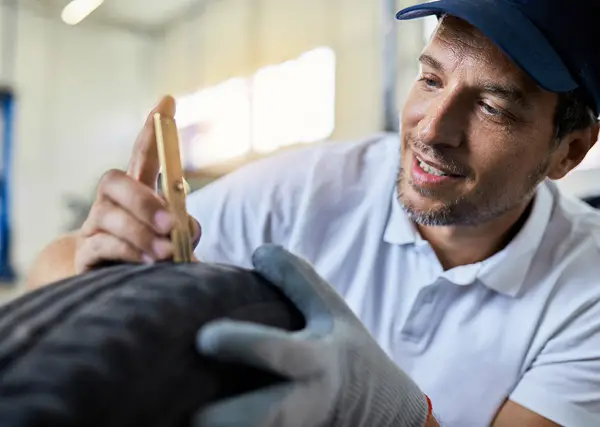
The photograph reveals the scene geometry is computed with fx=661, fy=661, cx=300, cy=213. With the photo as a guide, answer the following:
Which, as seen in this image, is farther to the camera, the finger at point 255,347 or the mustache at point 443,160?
the mustache at point 443,160

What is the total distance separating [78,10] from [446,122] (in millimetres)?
4691

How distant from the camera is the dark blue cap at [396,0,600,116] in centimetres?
95

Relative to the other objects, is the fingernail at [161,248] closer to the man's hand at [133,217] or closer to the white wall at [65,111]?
the man's hand at [133,217]

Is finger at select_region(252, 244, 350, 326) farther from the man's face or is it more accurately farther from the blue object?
the blue object

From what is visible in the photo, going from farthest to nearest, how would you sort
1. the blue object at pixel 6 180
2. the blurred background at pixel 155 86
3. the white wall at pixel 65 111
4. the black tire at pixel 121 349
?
the white wall at pixel 65 111, the blue object at pixel 6 180, the blurred background at pixel 155 86, the black tire at pixel 121 349

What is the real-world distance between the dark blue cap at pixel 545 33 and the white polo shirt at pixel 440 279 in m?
0.25

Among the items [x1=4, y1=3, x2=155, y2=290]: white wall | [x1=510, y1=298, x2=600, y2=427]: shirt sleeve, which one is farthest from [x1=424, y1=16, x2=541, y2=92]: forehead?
[x1=4, y1=3, x2=155, y2=290]: white wall

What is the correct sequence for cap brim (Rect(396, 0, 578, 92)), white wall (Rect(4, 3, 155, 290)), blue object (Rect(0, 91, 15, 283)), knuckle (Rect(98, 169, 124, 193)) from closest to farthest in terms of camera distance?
knuckle (Rect(98, 169, 124, 193))
cap brim (Rect(396, 0, 578, 92))
blue object (Rect(0, 91, 15, 283))
white wall (Rect(4, 3, 155, 290))

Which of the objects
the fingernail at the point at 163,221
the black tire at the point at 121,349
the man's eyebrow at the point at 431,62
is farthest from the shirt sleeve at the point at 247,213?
the black tire at the point at 121,349

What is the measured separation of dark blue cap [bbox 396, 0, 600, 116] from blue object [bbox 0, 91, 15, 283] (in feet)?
14.8

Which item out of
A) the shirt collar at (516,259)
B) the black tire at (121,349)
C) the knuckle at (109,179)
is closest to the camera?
the black tire at (121,349)

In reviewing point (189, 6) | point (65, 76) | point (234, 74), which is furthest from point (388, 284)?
point (65, 76)

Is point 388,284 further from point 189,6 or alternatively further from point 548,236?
point 189,6

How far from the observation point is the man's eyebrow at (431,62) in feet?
3.32
